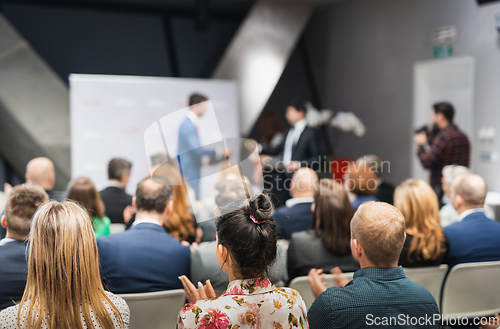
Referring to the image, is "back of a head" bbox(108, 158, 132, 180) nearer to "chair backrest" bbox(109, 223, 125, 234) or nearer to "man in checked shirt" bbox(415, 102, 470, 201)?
"chair backrest" bbox(109, 223, 125, 234)

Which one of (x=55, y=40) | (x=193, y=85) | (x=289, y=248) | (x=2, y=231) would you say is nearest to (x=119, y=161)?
(x=2, y=231)

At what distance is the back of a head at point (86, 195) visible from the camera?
2.69 m

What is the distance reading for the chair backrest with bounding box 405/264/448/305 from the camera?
2.16 meters

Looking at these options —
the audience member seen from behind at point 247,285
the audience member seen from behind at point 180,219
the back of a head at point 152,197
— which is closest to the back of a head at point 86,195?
the audience member seen from behind at point 180,219

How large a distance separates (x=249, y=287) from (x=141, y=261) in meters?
0.80

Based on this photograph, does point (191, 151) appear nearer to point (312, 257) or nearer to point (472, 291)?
point (312, 257)

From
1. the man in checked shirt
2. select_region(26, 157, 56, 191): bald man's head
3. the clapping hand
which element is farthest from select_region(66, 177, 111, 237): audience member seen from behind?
the man in checked shirt

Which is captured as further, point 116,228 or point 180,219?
point 116,228

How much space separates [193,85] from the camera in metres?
6.19

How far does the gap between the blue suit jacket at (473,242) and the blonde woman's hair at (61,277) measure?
1746 mm

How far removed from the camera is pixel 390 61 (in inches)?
254

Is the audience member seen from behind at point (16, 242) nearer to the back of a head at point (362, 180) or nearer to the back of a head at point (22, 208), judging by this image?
the back of a head at point (22, 208)

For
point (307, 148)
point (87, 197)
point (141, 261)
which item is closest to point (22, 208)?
point (141, 261)

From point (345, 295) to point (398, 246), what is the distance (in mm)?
238
